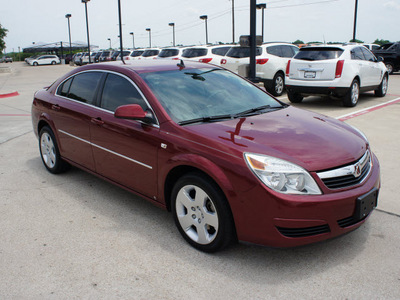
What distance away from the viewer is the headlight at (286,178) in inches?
115

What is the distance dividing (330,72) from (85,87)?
728 centimetres

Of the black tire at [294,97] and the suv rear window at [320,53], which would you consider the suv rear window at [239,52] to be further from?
the suv rear window at [320,53]

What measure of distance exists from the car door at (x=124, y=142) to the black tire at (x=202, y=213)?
1.26ft

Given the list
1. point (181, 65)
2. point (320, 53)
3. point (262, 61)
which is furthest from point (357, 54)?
point (181, 65)

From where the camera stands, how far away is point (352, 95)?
10.6 meters

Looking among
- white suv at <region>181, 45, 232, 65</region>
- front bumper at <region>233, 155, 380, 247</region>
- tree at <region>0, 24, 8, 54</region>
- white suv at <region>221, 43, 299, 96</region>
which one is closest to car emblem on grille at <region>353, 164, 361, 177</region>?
front bumper at <region>233, 155, 380, 247</region>

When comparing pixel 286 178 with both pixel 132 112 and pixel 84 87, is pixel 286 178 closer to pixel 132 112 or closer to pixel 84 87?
pixel 132 112

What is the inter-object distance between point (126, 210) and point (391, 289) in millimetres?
2641

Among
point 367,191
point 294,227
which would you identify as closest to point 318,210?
point 294,227

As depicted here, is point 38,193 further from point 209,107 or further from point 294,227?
point 294,227

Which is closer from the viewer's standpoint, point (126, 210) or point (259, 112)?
point (259, 112)

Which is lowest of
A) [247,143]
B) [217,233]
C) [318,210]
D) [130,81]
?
[217,233]

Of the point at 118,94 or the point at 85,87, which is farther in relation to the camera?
the point at 85,87

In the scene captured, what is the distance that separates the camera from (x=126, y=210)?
4352 millimetres
